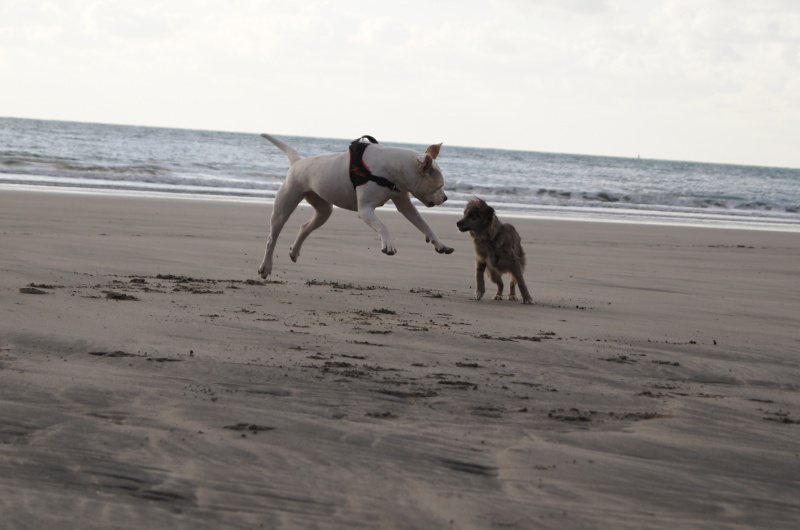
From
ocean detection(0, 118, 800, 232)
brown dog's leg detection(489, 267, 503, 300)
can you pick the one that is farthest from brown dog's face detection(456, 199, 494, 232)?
ocean detection(0, 118, 800, 232)

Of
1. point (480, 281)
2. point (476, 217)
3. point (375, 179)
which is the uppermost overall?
point (375, 179)

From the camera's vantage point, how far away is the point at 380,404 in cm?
379

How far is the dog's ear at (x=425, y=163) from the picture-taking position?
24.8 feet

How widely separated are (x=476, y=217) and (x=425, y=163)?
60 centimetres

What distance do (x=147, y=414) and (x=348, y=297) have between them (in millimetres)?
3714

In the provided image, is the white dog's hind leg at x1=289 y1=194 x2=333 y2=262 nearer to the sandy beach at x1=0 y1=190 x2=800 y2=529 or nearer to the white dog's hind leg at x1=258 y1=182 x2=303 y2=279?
the white dog's hind leg at x1=258 y1=182 x2=303 y2=279

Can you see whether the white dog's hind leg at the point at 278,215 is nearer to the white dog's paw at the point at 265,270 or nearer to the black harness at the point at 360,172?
the white dog's paw at the point at 265,270

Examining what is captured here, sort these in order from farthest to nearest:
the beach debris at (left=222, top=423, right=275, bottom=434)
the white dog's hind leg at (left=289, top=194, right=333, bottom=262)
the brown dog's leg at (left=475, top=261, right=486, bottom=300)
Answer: the white dog's hind leg at (left=289, top=194, right=333, bottom=262) → the brown dog's leg at (left=475, top=261, right=486, bottom=300) → the beach debris at (left=222, top=423, right=275, bottom=434)

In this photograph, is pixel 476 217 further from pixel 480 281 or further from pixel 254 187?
pixel 254 187

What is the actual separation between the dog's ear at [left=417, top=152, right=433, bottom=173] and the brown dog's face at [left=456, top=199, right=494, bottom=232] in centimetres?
44

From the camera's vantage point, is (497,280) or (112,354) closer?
(112,354)

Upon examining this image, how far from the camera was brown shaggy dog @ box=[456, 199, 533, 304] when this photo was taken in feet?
24.7

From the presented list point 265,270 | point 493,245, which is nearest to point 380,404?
point 493,245

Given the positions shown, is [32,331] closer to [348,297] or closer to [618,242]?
[348,297]
